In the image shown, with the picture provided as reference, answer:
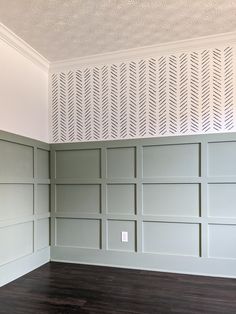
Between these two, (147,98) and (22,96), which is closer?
(22,96)

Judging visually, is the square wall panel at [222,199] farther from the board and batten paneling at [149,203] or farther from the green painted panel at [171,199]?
the green painted panel at [171,199]

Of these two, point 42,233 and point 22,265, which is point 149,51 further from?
point 22,265

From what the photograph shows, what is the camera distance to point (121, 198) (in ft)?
10.7

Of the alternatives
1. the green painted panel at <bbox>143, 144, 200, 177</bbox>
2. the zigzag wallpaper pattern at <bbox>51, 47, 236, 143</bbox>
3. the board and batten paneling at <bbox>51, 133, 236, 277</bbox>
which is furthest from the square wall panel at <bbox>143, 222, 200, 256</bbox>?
the zigzag wallpaper pattern at <bbox>51, 47, 236, 143</bbox>

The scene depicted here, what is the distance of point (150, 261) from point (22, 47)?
2906 mm

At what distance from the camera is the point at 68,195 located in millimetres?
3453

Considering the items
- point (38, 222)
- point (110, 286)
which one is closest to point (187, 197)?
point (110, 286)

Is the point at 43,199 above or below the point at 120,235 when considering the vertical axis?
above

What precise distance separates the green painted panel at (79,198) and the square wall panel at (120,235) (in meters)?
0.28

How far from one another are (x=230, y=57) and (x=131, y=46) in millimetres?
1140

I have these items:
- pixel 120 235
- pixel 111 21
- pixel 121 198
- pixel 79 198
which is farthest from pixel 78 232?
pixel 111 21

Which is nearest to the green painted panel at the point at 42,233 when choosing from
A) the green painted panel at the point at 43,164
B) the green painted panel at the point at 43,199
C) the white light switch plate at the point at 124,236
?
the green painted panel at the point at 43,199

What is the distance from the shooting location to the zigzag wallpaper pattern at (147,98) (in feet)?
9.78

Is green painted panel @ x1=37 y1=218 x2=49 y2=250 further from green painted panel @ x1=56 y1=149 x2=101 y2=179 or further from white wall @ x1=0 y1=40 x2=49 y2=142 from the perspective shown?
white wall @ x1=0 y1=40 x2=49 y2=142
